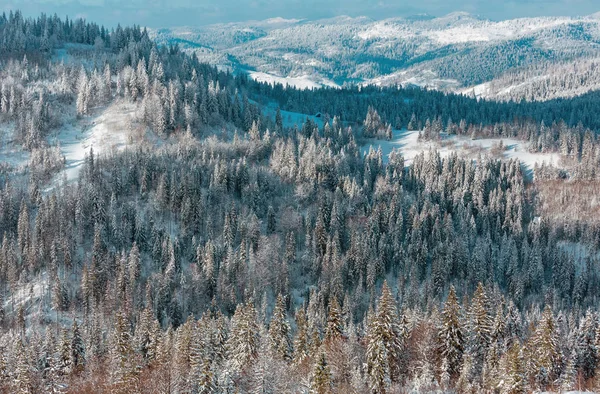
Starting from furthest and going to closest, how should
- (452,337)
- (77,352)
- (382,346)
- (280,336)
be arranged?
(77,352) → (280,336) → (452,337) → (382,346)

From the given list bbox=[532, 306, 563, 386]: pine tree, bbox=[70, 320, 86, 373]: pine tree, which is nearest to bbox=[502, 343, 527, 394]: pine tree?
bbox=[532, 306, 563, 386]: pine tree

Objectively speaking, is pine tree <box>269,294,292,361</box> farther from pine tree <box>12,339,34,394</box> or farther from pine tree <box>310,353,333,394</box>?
pine tree <box>12,339,34,394</box>

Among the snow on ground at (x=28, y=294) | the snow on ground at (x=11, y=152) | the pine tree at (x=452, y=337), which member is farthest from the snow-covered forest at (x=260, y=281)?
the snow on ground at (x=11, y=152)

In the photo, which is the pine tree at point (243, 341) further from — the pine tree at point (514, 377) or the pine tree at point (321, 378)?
the pine tree at point (514, 377)

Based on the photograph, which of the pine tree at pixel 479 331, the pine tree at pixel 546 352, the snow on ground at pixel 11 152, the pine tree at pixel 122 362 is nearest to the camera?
the pine tree at pixel 122 362

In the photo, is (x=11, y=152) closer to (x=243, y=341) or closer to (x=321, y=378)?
(x=243, y=341)

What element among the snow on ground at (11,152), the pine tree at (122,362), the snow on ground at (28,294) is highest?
the snow on ground at (11,152)

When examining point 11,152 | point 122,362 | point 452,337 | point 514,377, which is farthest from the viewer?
point 11,152

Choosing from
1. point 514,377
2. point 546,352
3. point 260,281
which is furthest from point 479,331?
point 260,281

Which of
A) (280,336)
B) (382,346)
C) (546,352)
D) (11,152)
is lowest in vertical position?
(280,336)

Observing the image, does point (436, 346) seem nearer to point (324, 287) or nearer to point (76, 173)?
point (324, 287)

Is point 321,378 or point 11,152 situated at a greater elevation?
point 11,152
